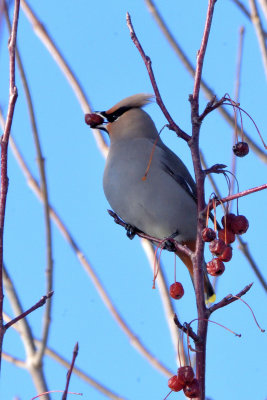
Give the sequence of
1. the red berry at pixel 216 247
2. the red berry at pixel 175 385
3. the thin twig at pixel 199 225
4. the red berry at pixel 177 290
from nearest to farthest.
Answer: the thin twig at pixel 199 225, the red berry at pixel 175 385, the red berry at pixel 216 247, the red berry at pixel 177 290

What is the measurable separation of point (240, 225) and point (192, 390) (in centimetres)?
44

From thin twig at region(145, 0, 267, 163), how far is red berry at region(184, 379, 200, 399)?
181 cm

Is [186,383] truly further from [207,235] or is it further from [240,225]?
[240,225]

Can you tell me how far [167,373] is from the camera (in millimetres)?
2965

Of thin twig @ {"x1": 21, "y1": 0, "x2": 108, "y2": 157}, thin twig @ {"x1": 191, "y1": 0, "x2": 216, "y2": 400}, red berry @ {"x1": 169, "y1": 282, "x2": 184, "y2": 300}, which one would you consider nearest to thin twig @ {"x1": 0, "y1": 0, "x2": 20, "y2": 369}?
thin twig @ {"x1": 191, "y1": 0, "x2": 216, "y2": 400}

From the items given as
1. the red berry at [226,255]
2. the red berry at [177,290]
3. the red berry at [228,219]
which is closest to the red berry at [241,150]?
the red berry at [228,219]

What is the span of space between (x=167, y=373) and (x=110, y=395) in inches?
10.1

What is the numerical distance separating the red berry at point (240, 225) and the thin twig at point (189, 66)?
4.70 feet

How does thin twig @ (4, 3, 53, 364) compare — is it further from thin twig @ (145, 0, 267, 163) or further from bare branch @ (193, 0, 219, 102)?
bare branch @ (193, 0, 219, 102)

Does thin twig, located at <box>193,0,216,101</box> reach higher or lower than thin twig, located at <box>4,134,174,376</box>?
lower

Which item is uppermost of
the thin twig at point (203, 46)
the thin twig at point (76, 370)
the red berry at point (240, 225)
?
the thin twig at point (76, 370)

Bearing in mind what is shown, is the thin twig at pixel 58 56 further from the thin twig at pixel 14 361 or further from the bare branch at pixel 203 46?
the bare branch at pixel 203 46

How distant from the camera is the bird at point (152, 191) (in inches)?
124

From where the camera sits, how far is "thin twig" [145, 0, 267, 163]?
9.98 ft
